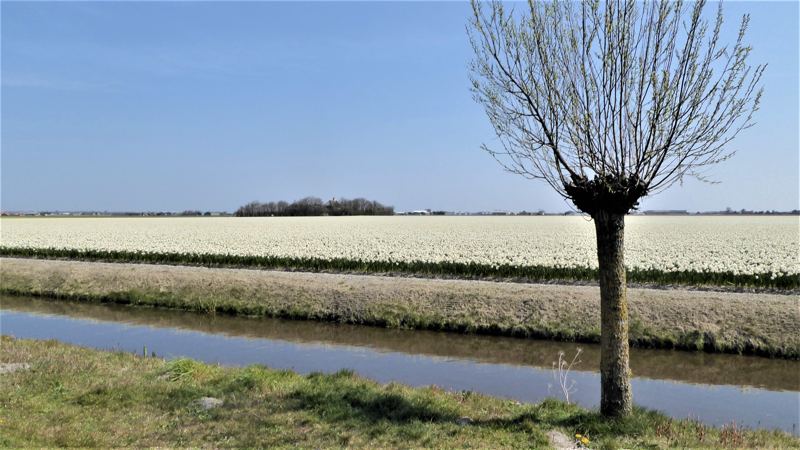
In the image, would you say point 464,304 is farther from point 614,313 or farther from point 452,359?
point 614,313

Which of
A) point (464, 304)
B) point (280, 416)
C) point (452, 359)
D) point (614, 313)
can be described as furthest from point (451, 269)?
point (280, 416)

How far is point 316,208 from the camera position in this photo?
140m

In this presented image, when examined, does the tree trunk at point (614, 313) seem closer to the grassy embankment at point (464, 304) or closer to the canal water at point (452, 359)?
the canal water at point (452, 359)

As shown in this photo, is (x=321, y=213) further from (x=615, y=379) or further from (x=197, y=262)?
(x=615, y=379)

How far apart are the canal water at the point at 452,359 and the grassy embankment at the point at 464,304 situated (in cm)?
53

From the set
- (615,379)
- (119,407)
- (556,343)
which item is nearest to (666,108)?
(615,379)

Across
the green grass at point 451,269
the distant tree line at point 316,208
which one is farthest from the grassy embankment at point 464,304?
the distant tree line at point 316,208

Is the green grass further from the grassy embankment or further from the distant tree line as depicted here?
the distant tree line

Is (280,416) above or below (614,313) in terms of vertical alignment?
below

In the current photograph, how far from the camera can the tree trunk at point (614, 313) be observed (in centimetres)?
710

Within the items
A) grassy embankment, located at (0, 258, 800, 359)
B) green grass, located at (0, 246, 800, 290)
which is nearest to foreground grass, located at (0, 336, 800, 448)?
grassy embankment, located at (0, 258, 800, 359)

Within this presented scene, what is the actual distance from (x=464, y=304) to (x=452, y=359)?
4104mm

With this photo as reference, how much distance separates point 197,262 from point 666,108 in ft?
95.5

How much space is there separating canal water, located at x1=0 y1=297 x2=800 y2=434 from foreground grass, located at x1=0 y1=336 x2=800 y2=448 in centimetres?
175
